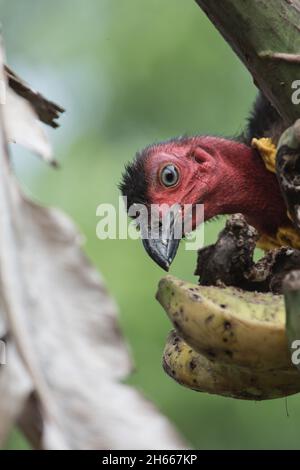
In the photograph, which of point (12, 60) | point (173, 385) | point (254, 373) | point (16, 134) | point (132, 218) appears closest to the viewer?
point (16, 134)

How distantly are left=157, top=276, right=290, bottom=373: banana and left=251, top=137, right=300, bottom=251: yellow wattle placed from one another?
111cm

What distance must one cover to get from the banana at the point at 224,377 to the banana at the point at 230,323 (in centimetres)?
12

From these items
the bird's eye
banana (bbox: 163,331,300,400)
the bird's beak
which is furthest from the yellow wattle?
banana (bbox: 163,331,300,400)

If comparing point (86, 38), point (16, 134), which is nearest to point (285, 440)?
point (86, 38)

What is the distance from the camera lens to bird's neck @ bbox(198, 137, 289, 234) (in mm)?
2848

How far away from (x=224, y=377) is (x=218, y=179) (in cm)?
110

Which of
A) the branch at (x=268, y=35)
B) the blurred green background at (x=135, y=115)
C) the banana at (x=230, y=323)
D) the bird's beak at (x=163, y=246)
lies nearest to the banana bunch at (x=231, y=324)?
the banana at (x=230, y=323)

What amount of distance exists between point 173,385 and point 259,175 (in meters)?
1.99

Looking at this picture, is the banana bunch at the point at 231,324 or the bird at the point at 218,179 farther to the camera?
the bird at the point at 218,179

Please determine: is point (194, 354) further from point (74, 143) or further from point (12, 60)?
point (12, 60)

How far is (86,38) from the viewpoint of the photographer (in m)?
5.80

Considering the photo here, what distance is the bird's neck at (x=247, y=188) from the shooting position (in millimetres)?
2848

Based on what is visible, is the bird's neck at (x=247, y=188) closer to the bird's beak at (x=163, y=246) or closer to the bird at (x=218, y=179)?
the bird at (x=218, y=179)

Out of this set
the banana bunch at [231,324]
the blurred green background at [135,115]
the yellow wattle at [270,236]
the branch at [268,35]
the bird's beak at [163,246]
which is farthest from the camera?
the blurred green background at [135,115]
